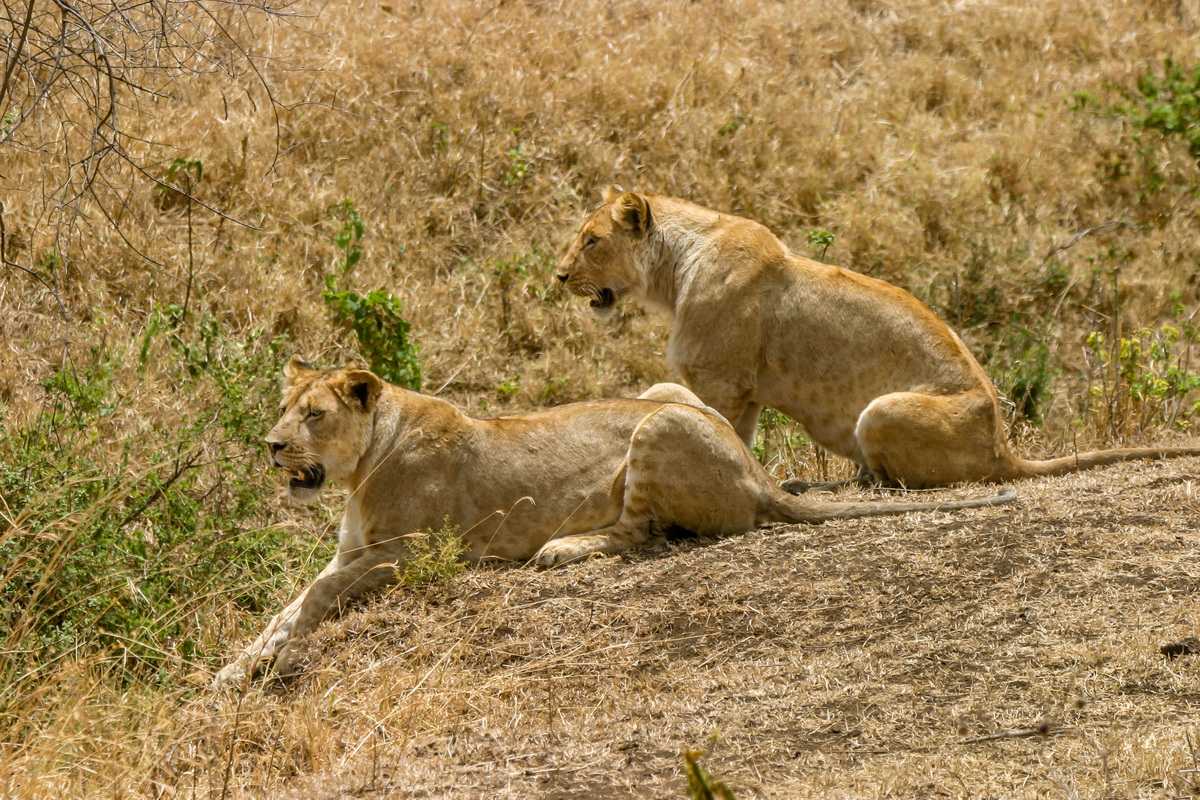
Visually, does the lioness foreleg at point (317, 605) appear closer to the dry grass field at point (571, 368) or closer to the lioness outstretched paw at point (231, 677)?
the lioness outstretched paw at point (231, 677)

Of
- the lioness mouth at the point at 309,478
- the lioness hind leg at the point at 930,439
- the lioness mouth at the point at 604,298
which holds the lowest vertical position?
the lioness hind leg at the point at 930,439

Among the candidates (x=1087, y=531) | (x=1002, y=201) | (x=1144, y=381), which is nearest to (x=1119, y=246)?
(x=1002, y=201)

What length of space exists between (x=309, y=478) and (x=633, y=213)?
10.0 ft

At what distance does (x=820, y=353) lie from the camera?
801cm

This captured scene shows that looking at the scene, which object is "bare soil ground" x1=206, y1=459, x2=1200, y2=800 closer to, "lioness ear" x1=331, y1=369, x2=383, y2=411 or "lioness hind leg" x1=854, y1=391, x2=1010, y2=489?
"lioness hind leg" x1=854, y1=391, x2=1010, y2=489

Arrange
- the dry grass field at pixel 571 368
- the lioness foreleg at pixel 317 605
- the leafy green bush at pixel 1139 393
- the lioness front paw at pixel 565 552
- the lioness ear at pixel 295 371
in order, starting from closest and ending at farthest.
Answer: the dry grass field at pixel 571 368
the lioness foreleg at pixel 317 605
the lioness front paw at pixel 565 552
the lioness ear at pixel 295 371
the leafy green bush at pixel 1139 393

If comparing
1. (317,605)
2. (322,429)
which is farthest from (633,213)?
(317,605)

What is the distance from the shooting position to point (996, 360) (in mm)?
12109

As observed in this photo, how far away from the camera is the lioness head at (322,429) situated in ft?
20.7

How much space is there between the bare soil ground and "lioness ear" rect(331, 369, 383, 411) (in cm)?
93

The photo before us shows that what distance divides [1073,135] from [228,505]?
34.7 ft

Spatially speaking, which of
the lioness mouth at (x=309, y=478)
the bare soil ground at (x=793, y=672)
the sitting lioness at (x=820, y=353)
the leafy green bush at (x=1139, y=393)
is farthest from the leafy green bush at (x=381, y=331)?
the leafy green bush at (x=1139, y=393)

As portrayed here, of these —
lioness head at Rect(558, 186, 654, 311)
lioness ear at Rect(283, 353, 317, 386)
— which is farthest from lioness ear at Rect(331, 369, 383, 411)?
lioness head at Rect(558, 186, 654, 311)

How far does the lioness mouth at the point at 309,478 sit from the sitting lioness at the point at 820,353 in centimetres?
257
